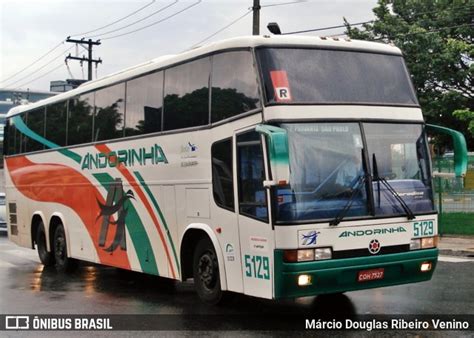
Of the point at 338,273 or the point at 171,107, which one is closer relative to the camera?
the point at 338,273

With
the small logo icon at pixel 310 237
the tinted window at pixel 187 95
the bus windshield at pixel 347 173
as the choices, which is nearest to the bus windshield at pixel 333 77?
the bus windshield at pixel 347 173

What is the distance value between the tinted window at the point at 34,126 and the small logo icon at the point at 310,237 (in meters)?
8.75

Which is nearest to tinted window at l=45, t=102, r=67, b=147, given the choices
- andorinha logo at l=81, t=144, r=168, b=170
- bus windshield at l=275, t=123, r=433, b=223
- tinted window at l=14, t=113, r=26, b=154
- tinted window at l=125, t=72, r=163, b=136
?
andorinha logo at l=81, t=144, r=168, b=170

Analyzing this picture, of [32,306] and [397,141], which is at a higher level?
[397,141]

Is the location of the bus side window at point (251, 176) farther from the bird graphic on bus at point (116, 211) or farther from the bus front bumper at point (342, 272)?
the bird graphic on bus at point (116, 211)

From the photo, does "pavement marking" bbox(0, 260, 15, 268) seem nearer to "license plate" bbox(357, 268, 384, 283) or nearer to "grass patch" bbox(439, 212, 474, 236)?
"license plate" bbox(357, 268, 384, 283)

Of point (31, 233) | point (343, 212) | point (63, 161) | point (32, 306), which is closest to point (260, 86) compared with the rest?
point (343, 212)

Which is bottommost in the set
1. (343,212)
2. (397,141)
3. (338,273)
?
(338,273)

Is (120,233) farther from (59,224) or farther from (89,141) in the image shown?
(59,224)

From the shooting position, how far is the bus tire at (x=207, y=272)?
8.83 metres

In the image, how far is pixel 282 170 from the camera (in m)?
6.96

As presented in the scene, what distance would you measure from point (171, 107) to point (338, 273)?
3.76m

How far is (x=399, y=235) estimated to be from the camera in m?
8.03

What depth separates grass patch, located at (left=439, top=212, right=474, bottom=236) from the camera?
17.8m
